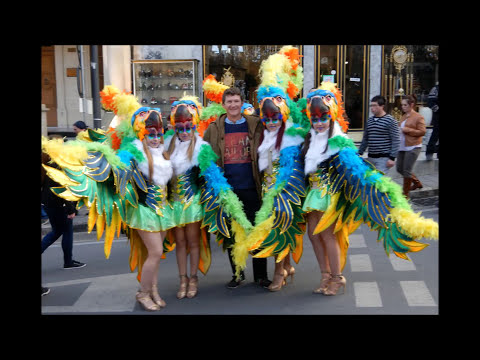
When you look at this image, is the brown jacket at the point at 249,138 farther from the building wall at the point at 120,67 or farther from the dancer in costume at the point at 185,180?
the building wall at the point at 120,67

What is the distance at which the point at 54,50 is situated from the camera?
13148 mm

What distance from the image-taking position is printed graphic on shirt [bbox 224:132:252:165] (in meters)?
4.34

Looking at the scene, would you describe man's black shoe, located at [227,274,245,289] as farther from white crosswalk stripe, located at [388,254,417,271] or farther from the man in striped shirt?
the man in striped shirt

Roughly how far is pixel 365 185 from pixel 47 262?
3.91m

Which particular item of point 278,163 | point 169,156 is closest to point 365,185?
point 278,163

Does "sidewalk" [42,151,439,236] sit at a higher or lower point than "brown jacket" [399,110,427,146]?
lower

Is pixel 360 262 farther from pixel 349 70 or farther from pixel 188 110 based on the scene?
pixel 349 70

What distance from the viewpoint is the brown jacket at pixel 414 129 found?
281 inches

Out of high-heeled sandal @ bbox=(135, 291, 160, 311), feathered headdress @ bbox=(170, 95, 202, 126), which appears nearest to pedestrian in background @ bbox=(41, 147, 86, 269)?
high-heeled sandal @ bbox=(135, 291, 160, 311)

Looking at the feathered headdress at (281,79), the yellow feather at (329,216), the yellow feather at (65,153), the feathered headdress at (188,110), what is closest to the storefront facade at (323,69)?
the feathered headdress at (281,79)

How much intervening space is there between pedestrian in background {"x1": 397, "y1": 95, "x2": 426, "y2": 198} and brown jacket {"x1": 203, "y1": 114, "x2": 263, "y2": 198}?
3589 millimetres

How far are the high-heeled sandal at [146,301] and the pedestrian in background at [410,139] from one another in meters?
4.51

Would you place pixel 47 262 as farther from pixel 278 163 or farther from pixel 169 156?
pixel 278 163

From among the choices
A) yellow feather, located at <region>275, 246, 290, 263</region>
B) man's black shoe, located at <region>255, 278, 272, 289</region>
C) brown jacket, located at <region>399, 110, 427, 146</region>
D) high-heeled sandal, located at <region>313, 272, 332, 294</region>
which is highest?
brown jacket, located at <region>399, 110, 427, 146</region>
